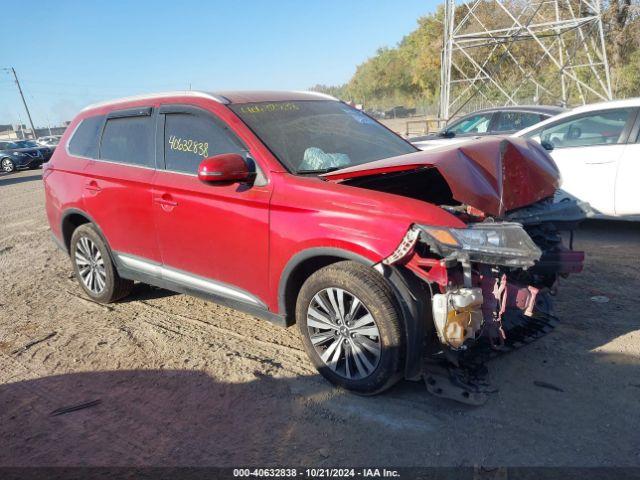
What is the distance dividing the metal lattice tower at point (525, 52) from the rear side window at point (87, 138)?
1384 cm

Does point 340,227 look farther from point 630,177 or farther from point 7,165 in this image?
point 7,165

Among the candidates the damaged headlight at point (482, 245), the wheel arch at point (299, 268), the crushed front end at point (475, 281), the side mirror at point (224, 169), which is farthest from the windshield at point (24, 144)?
the damaged headlight at point (482, 245)

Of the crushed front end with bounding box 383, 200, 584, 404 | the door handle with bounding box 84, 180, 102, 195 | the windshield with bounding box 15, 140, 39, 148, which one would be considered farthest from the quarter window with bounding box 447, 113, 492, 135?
the windshield with bounding box 15, 140, 39, 148

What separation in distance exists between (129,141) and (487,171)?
3.09 metres

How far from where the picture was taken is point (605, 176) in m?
6.04

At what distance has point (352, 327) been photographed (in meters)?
3.22

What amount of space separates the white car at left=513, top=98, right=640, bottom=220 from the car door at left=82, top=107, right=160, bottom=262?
13.7 ft

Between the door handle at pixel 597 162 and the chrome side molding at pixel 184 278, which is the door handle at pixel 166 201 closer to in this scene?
the chrome side molding at pixel 184 278

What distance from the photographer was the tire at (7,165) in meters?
25.5

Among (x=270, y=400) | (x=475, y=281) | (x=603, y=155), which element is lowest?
(x=270, y=400)

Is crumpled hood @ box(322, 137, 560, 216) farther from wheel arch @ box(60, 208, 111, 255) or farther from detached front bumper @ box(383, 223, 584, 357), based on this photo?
wheel arch @ box(60, 208, 111, 255)

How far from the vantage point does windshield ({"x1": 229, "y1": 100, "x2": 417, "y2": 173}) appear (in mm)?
3750

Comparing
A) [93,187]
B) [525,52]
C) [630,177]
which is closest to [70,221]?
[93,187]

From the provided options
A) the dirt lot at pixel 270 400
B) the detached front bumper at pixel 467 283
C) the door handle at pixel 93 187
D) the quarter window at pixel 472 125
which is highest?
the quarter window at pixel 472 125
